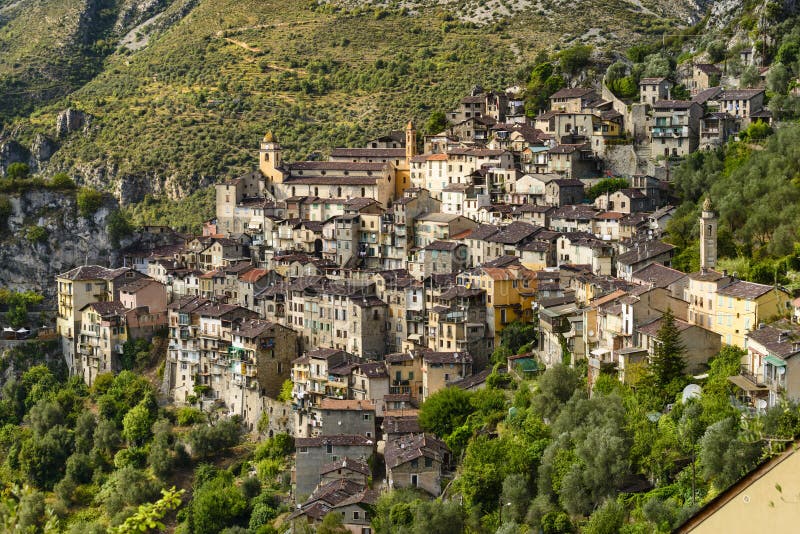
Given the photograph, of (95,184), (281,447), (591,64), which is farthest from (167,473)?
(95,184)

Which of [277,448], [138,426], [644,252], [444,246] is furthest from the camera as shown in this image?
[444,246]

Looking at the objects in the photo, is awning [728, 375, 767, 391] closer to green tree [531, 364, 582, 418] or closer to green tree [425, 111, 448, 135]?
green tree [531, 364, 582, 418]

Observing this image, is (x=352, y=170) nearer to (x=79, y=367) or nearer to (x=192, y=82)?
(x=79, y=367)

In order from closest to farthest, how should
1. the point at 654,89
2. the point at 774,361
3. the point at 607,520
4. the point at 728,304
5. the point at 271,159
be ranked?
1. the point at 607,520
2. the point at 774,361
3. the point at 728,304
4. the point at 654,89
5. the point at 271,159

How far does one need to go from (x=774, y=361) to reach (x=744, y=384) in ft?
4.47

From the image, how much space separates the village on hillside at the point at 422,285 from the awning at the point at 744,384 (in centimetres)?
8

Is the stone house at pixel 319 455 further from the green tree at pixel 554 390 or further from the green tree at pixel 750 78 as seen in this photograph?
the green tree at pixel 750 78

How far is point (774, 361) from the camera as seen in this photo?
30516 millimetres

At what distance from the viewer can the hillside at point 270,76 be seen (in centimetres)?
8106

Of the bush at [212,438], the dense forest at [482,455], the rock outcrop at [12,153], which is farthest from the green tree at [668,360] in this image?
the rock outcrop at [12,153]

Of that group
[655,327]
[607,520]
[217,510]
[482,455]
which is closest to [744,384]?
[655,327]

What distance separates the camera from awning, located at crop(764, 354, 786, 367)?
3022cm

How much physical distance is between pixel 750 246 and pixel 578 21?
4949cm

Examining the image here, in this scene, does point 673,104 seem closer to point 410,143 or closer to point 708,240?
point 410,143
